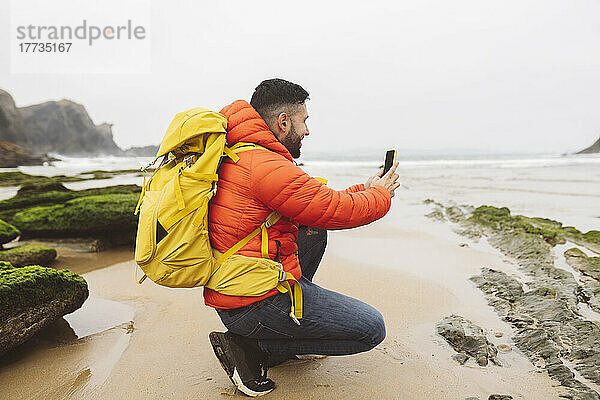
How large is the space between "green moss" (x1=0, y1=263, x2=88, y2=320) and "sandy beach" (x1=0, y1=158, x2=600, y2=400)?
0.41m

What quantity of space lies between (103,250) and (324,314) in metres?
5.42

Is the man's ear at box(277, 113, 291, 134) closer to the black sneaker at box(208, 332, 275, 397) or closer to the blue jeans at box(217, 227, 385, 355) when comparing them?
the blue jeans at box(217, 227, 385, 355)

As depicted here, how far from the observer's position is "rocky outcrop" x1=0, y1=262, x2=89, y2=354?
314 centimetres

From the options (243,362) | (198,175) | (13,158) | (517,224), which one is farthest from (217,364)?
(13,158)

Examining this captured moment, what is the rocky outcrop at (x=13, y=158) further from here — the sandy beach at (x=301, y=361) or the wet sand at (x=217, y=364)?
the wet sand at (x=217, y=364)

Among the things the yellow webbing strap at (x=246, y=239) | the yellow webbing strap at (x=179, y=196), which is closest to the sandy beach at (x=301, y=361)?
the yellow webbing strap at (x=246, y=239)

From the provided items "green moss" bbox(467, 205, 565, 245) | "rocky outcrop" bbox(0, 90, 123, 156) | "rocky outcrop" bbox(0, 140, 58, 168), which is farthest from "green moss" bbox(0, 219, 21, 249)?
"rocky outcrop" bbox(0, 90, 123, 156)

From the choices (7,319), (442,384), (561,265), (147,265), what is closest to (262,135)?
(147,265)

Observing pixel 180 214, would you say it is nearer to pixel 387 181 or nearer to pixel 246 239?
pixel 246 239

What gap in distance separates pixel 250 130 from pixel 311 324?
123 cm

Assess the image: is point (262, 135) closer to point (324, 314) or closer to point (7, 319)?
point (324, 314)

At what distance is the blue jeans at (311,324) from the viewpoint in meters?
2.75

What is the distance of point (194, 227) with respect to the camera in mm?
2541

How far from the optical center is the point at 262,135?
267 centimetres
